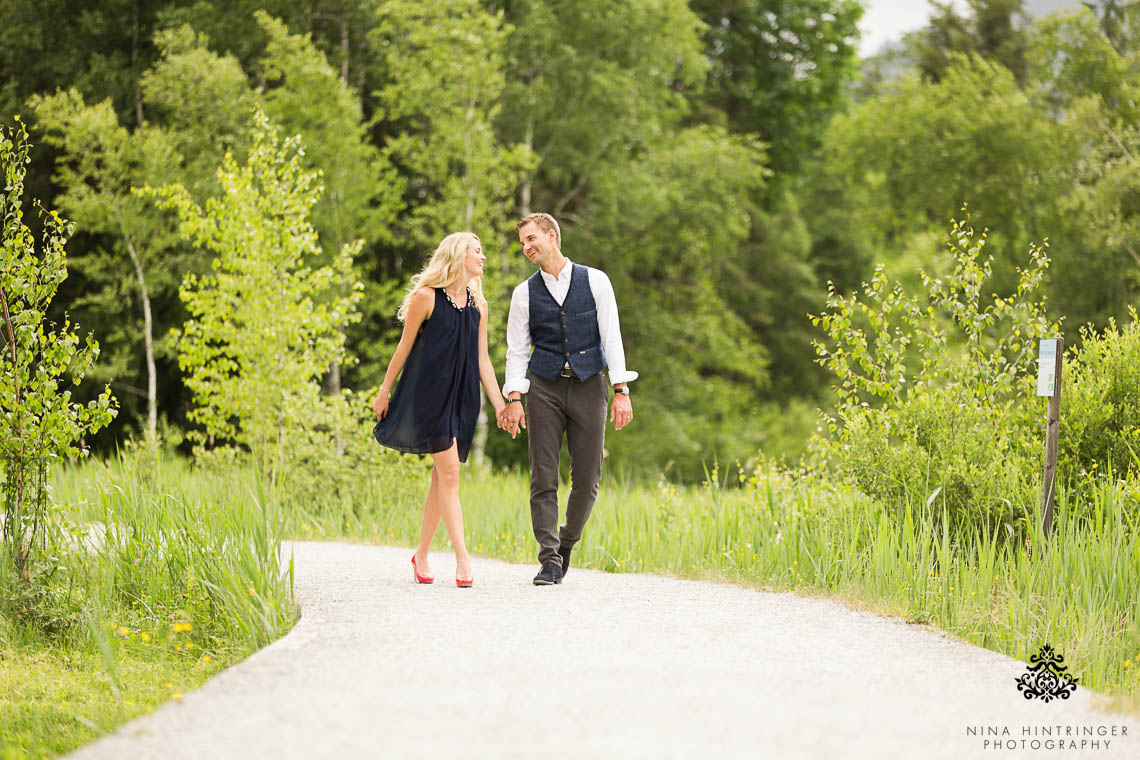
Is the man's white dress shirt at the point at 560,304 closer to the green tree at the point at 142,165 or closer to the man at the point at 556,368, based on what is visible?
the man at the point at 556,368

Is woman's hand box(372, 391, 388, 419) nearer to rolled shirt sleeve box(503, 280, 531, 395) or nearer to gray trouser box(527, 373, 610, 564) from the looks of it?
rolled shirt sleeve box(503, 280, 531, 395)

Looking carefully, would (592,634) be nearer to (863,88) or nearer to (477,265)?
(477,265)

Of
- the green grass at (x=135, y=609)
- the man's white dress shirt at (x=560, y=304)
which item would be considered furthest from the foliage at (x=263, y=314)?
the man's white dress shirt at (x=560, y=304)

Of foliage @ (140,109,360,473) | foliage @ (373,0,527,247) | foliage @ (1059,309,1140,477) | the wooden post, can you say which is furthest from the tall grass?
foliage @ (373,0,527,247)

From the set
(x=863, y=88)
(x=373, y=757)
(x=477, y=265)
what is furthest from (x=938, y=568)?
(x=863, y=88)

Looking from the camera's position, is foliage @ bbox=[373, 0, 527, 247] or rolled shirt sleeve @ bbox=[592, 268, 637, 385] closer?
rolled shirt sleeve @ bbox=[592, 268, 637, 385]

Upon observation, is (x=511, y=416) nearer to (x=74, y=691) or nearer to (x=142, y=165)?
(x=74, y=691)

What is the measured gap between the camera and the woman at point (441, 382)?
267 inches

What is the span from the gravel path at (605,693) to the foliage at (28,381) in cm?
240

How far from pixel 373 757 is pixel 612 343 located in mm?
3863

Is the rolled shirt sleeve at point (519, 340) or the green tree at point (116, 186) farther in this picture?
the green tree at point (116, 186)

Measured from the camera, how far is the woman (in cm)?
678

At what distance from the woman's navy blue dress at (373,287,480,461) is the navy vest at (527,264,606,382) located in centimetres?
43

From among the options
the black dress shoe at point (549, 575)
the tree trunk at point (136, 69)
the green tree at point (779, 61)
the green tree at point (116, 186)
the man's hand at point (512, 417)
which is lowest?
the black dress shoe at point (549, 575)
